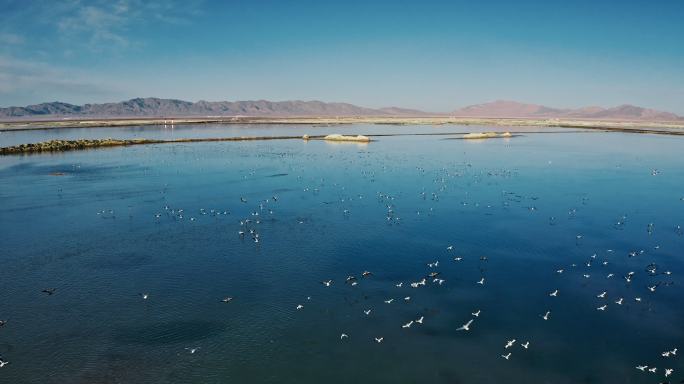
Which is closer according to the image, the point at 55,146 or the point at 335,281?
the point at 335,281

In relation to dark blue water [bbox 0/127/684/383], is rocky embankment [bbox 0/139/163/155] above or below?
above

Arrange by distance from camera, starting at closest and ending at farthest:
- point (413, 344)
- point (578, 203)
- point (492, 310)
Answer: point (413, 344), point (492, 310), point (578, 203)

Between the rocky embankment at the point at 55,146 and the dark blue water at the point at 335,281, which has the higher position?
the rocky embankment at the point at 55,146

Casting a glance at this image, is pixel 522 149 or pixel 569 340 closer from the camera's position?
pixel 569 340

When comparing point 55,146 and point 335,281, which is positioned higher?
point 55,146

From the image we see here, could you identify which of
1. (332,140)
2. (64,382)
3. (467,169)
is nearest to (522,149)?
(467,169)

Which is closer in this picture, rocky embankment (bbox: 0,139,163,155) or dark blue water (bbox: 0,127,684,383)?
dark blue water (bbox: 0,127,684,383)

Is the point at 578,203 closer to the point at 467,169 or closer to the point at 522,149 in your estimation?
the point at 467,169

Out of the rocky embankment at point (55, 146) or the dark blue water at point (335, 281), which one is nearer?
the dark blue water at point (335, 281)
